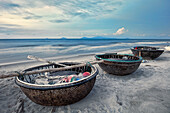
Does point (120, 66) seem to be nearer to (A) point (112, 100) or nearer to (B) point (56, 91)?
(A) point (112, 100)

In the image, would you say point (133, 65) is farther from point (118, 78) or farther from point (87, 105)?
point (87, 105)

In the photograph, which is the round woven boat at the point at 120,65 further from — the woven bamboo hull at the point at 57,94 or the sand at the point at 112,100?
the woven bamboo hull at the point at 57,94

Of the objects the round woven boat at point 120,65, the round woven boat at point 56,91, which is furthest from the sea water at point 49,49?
the round woven boat at point 120,65

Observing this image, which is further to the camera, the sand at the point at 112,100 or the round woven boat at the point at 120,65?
the round woven boat at the point at 120,65

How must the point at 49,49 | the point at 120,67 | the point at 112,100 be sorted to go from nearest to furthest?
the point at 112,100 → the point at 120,67 → the point at 49,49

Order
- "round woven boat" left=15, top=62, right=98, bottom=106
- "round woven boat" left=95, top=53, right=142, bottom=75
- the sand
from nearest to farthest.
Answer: "round woven boat" left=15, top=62, right=98, bottom=106
the sand
"round woven boat" left=95, top=53, right=142, bottom=75

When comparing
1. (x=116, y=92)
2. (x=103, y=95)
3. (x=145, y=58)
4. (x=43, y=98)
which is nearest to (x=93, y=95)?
(x=103, y=95)

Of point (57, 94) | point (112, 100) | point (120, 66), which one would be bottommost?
point (112, 100)

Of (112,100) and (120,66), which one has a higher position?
(120,66)

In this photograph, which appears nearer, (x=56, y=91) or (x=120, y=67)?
(x=56, y=91)

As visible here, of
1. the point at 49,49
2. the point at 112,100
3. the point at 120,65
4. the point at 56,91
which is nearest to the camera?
the point at 56,91

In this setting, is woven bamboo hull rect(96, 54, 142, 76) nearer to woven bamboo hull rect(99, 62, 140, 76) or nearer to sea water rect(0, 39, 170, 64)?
woven bamboo hull rect(99, 62, 140, 76)

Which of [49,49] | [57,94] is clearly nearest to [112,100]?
[57,94]

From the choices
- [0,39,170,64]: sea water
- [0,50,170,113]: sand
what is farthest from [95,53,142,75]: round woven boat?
[0,39,170,64]: sea water
